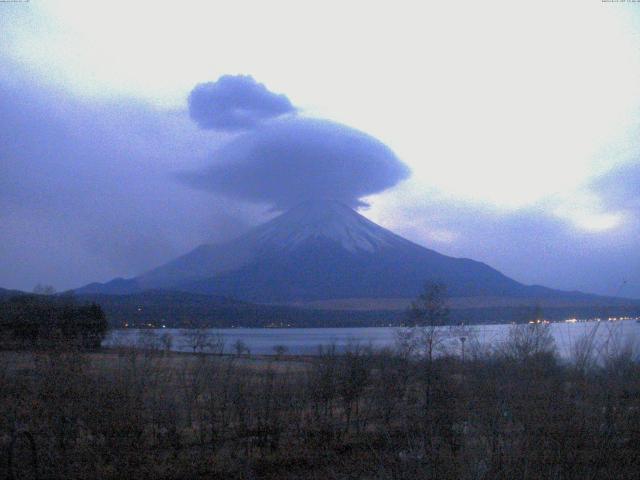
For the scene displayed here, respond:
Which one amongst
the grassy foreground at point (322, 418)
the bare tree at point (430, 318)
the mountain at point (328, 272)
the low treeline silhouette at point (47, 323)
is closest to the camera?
the grassy foreground at point (322, 418)

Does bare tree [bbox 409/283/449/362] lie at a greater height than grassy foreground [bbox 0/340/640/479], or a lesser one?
greater

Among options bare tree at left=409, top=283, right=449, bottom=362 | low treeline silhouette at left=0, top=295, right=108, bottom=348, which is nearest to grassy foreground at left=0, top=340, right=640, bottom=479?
low treeline silhouette at left=0, top=295, right=108, bottom=348

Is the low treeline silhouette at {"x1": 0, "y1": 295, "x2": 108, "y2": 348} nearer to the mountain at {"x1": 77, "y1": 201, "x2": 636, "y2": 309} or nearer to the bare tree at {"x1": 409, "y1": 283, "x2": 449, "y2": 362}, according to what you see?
the bare tree at {"x1": 409, "y1": 283, "x2": 449, "y2": 362}

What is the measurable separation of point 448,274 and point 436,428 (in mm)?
114837

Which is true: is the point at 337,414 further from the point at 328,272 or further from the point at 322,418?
the point at 328,272

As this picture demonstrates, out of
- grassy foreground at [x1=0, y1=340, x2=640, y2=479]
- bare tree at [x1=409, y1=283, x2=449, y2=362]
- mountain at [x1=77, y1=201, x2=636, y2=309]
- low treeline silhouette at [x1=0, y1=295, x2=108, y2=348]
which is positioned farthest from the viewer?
mountain at [x1=77, y1=201, x2=636, y2=309]

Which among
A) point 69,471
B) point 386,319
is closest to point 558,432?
point 69,471

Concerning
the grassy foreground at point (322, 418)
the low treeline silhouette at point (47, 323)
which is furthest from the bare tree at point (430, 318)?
the low treeline silhouette at point (47, 323)

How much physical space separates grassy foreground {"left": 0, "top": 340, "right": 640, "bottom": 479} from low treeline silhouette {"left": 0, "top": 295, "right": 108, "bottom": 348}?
0.74 meters

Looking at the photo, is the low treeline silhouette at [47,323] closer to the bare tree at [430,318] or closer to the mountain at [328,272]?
the bare tree at [430,318]

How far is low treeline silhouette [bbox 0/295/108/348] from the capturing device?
14391mm

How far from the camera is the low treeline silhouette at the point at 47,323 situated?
47.2 feet

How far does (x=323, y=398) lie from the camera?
17000 mm

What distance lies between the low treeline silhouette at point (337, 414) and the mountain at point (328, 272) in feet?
268
